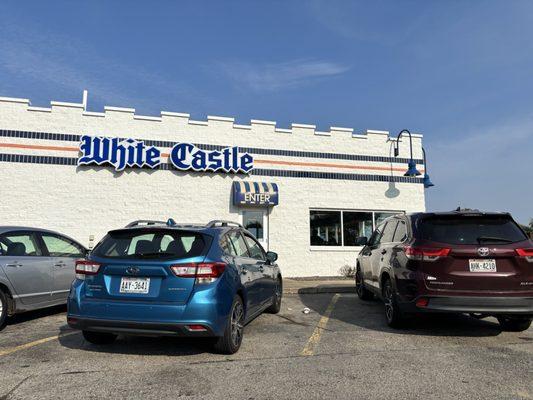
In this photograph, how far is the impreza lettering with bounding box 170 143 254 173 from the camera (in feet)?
45.5

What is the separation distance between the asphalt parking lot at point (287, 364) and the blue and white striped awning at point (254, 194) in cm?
730

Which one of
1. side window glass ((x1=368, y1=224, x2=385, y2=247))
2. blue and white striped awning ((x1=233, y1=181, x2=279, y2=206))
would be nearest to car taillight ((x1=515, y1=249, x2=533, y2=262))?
side window glass ((x1=368, y1=224, x2=385, y2=247))

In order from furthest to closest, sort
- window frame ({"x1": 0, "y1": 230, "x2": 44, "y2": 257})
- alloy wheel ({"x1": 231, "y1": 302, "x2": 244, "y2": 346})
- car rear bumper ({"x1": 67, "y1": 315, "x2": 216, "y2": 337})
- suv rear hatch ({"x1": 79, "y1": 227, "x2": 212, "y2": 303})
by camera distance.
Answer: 1. window frame ({"x1": 0, "y1": 230, "x2": 44, "y2": 257})
2. alloy wheel ({"x1": 231, "y1": 302, "x2": 244, "y2": 346})
3. suv rear hatch ({"x1": 79, "y1": 227, "x2": 212, "y2": 303})
4. car rear bumper ({"x1": 67, "y1": 315, "x2": 216, "y2": 337})

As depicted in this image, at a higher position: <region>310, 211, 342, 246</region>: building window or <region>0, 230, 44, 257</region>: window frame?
<region>310, 211, 342, 246</region>: building window

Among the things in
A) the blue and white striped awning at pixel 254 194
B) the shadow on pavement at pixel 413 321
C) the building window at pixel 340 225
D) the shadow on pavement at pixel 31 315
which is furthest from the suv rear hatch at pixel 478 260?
the building window at pixel 340 225

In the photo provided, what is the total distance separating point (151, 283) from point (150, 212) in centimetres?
923

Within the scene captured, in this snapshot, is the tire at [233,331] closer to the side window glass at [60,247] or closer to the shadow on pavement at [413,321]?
the shadow on pavement at [413,321]

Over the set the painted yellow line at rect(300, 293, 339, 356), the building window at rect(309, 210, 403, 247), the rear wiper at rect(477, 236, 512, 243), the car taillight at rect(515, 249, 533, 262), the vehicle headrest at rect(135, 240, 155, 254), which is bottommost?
the painted yellow line at rect(300, 293, 339, 356)

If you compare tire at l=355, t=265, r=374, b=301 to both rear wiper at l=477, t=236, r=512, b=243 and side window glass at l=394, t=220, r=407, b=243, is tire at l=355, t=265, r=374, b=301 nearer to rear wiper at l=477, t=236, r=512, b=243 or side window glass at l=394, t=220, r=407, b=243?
side window glass at l=394, t=220, r=407, b=243

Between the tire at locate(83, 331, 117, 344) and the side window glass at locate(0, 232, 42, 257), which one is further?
the side window glass at locate(0, 232, 42, 257)

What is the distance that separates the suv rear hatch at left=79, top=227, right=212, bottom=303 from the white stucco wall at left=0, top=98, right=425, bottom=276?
28.5 feet

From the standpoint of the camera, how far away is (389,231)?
307 inches

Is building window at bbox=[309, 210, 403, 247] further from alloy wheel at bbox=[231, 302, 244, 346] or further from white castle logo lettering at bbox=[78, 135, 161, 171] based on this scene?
alloy wheel at bbox=[231, 302, 244, 346]

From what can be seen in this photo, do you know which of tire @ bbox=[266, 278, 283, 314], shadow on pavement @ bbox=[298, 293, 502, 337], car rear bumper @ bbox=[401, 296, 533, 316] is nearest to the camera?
car rear bumper @ bbox=[401, 296, 533, 316]
